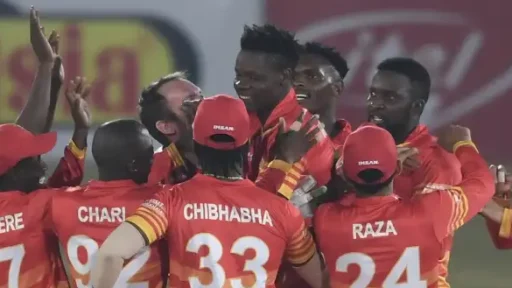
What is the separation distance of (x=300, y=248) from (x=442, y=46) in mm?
8835

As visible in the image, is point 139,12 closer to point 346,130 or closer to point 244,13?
point 244,13

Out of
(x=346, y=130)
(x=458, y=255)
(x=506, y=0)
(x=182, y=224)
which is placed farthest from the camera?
(x=506, y=0)

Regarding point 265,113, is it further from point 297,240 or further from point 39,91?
point 39,91

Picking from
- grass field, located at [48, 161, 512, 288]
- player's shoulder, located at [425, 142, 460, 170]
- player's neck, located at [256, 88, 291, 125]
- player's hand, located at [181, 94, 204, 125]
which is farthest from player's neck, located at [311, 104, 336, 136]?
grass field, located at [48, 161, 512, 288]

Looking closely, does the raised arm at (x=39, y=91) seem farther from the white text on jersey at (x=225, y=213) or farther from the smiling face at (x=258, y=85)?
the white text on jersey at (x=225, y=213)

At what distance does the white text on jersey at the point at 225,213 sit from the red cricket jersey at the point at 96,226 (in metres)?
0.37

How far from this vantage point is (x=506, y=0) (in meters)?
13.2

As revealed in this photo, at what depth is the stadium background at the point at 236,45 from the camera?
43.2ft

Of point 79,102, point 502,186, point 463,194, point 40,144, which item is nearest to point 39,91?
point 79,102

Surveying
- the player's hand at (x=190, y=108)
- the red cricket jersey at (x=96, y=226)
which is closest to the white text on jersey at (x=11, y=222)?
the red cricket jersey at (x=96, y=226)

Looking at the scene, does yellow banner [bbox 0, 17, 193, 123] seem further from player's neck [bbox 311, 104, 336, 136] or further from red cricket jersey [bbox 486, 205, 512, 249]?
red cricket jersey [bbox 486, 205, 512, 249]

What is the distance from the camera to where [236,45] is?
43.6 feet

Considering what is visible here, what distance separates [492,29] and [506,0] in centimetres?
38

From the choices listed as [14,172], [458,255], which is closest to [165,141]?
[14,172]
